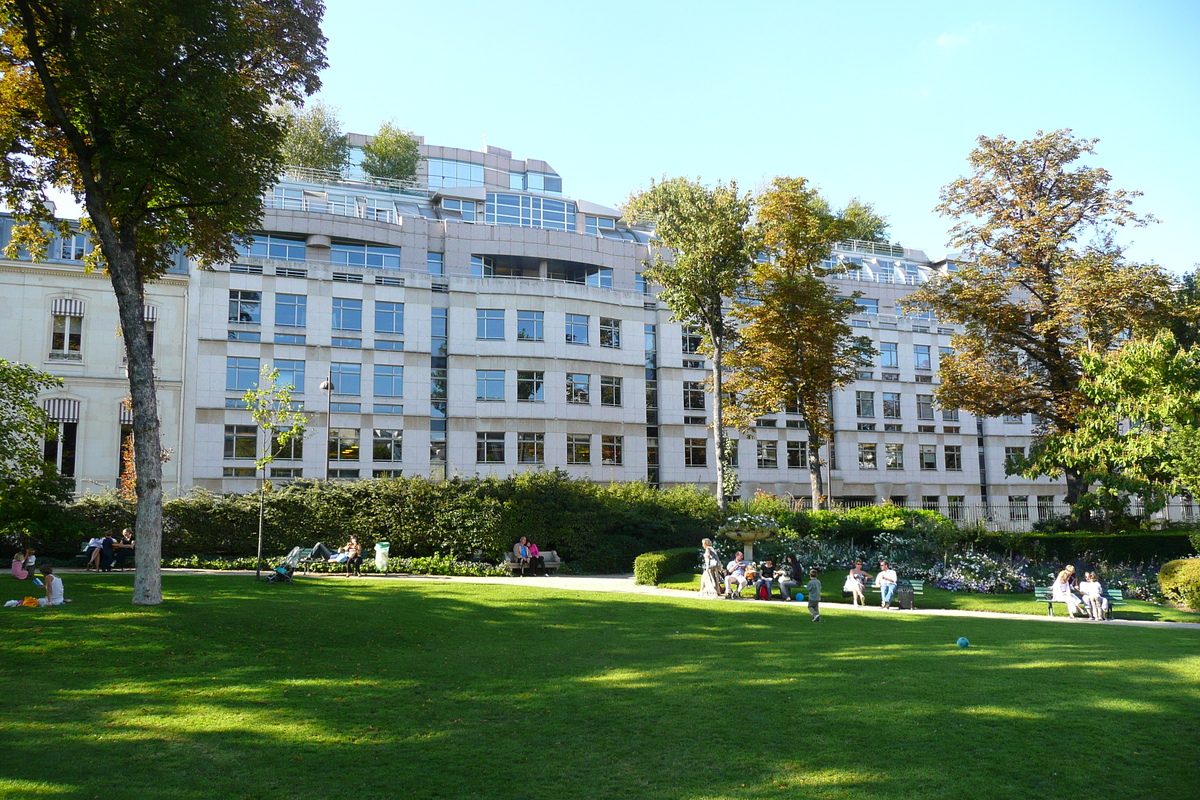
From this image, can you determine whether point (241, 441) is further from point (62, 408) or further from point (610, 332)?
point (610, 332)

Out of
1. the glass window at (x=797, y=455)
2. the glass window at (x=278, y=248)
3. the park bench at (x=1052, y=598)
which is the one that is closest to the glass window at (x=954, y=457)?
the glass window at (x=797, y=455)

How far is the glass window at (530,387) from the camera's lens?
48375mm

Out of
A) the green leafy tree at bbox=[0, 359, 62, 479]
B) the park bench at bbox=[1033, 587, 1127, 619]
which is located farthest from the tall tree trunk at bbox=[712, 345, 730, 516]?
the green leafy tree at bbox=[0, 359, 62, 479]

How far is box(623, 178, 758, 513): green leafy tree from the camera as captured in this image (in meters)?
37.3

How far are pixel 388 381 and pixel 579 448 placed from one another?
1165 centimetres

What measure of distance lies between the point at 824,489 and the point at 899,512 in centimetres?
2385

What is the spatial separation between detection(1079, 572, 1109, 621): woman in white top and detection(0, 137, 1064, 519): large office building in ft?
92.0

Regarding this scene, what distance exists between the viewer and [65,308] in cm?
4322

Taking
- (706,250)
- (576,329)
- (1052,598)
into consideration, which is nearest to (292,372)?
(576,329)

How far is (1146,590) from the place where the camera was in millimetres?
23609

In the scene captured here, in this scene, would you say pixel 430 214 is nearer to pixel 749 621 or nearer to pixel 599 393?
pixel 599 393

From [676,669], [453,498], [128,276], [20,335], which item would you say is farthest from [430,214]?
[676,669]

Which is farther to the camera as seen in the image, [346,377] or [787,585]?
[346,377]

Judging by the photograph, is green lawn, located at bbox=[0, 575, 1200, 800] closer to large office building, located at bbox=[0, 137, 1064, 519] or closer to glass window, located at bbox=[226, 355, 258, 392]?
large office building, located at bbox=[0, 137, 1064, 519]
